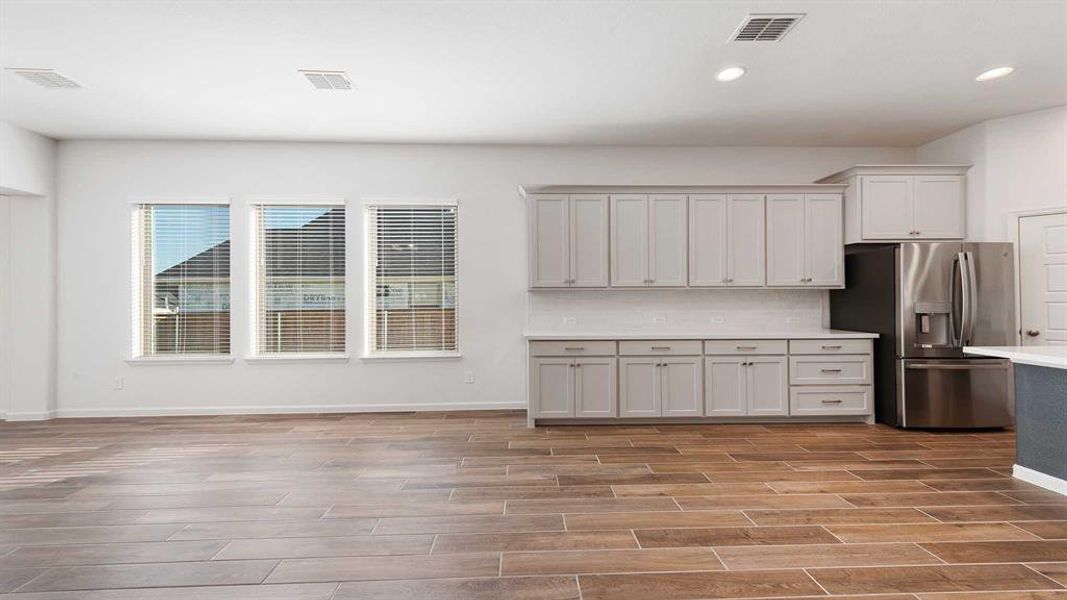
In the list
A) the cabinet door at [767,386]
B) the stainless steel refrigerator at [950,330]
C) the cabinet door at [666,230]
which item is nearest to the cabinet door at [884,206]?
the stainless steel refrigerator at [950,330]

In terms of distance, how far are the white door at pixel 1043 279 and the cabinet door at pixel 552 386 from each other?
13.6 feet

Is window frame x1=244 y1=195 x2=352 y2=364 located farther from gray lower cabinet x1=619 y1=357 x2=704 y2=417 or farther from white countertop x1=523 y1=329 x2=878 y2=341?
gray lower cabinet x1=619 y1=357 x2=704 y2=417

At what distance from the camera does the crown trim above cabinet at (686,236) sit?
18.3 ft

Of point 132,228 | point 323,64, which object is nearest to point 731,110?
point 323,64

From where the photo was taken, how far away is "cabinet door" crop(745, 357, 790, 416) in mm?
5305

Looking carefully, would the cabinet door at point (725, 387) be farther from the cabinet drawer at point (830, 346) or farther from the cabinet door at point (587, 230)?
the cabinet door at point (587, 230)

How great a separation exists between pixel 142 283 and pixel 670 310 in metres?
5.45

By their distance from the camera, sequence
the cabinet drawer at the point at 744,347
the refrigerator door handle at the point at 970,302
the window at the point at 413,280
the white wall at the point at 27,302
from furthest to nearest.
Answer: the window at the point at 413,280, the white wall at the point at 27,302, the cabinet drawer at the point at 744,347, the refrigerator door handle at the point at 970,302

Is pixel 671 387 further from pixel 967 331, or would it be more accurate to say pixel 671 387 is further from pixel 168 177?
pixel 168 177

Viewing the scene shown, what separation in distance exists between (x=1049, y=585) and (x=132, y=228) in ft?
24.0

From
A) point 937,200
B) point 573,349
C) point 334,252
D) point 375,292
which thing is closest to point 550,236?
point 573,349

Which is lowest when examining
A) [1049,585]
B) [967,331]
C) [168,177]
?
[1049,585]

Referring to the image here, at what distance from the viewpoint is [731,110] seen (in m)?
5.01

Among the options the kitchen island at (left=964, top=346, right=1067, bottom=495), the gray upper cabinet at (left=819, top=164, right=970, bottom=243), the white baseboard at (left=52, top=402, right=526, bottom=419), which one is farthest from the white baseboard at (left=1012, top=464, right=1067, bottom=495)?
the white baseboard at (left=52, top=402, right=526, bottom=419)
